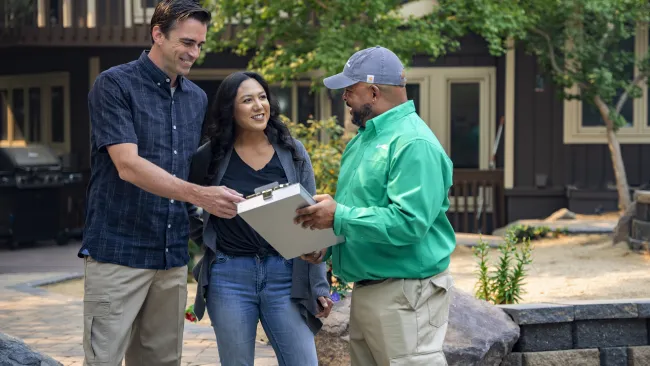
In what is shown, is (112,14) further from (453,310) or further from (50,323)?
(453,310)

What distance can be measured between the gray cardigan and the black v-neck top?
25 millimetres

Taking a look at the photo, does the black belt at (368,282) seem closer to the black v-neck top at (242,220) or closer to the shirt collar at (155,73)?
the black v-neck top at (242,220)

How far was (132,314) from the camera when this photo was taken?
4305 mm

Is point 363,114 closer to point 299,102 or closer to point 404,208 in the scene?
point 404,208

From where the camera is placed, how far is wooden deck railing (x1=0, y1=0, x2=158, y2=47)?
16.6 metres

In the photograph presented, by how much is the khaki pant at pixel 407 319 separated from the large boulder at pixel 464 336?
7.39ft

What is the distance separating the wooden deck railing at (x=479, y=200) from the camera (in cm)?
1805

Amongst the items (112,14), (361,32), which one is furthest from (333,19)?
(112,14)

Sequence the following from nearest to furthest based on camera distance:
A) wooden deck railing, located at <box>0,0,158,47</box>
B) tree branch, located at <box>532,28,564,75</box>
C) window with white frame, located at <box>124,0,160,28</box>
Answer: tree branch, located at <box>532,28,564,75</box> < wooden deck railing, located at <box>0,0,158,47</box> < window with white frame, located at <box>124,0,160,28</box>

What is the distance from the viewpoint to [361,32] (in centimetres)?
1310

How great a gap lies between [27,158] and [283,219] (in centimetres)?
1318

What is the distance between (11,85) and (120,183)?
16.6 m

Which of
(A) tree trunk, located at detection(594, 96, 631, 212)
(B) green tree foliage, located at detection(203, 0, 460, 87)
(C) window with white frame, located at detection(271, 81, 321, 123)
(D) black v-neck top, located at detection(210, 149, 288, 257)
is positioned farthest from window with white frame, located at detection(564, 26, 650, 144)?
(D) black v-neck top, located at detection(210, 149, 288, 257)

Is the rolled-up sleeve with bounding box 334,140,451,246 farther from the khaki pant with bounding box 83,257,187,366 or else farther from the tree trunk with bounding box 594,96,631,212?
the tree trunk with bounding box 594,96,631,212
